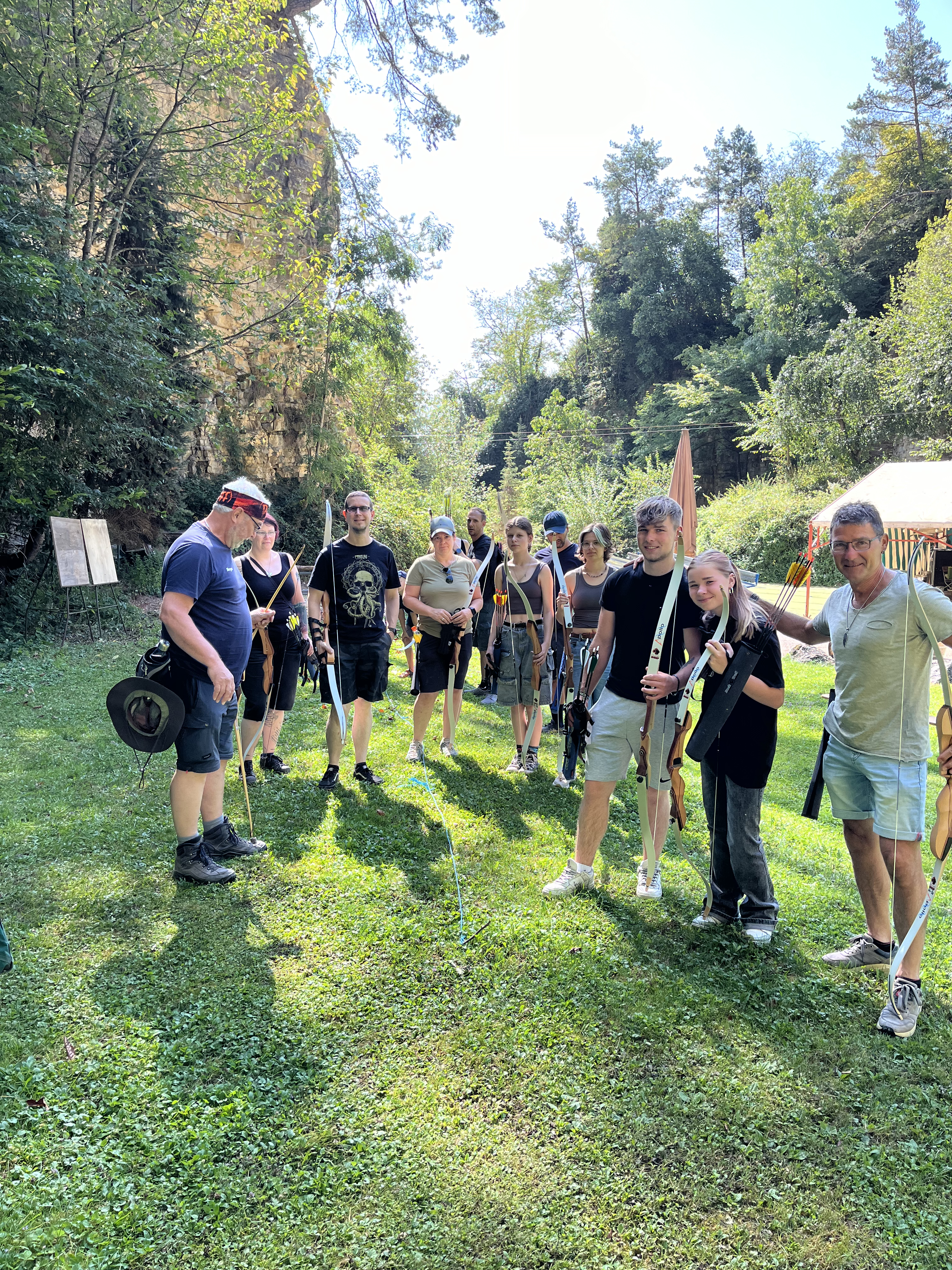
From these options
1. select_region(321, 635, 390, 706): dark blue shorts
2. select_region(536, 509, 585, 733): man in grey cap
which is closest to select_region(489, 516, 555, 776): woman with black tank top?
select_region(536, 509, 585, 733): man in grey cap

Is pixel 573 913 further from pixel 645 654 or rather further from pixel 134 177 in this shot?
pixel 134 177

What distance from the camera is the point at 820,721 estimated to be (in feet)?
27.0

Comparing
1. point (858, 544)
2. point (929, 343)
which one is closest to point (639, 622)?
point (858, 544)

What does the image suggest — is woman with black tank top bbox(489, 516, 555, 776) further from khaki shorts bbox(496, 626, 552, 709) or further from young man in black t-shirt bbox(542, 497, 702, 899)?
young man in black t-shirt bbox(542, 497, 702, 899)

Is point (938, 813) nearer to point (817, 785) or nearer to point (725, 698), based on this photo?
point (817, 785)

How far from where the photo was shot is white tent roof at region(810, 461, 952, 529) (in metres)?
11.6

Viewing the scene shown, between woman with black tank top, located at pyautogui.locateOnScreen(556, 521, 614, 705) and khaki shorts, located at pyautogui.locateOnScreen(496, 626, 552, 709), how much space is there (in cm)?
28

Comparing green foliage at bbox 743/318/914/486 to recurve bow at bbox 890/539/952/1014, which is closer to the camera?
recurve bow at bbox 890/539/952/1014

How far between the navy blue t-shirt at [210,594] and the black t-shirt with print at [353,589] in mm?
1243

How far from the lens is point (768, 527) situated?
27.8 metres

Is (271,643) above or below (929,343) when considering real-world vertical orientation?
below

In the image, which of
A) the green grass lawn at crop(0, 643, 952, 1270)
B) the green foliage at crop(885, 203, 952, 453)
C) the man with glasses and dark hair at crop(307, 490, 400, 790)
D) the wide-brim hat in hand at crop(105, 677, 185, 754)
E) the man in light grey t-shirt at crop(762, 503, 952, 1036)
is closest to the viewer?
the green grass lawn at crop(0, 643, 952, 1270)

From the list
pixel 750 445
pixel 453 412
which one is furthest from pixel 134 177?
pixel 453 412

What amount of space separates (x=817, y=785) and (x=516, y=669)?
2.62 metres
